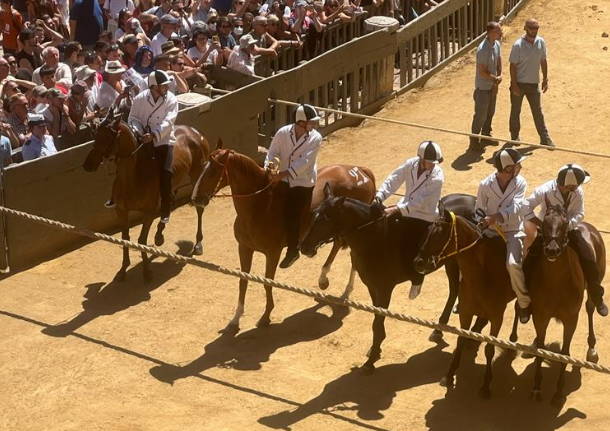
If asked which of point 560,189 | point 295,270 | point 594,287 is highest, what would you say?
point 560,189

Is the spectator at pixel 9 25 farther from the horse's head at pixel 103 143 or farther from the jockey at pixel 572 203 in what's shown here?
the jockey at pixel 572 203

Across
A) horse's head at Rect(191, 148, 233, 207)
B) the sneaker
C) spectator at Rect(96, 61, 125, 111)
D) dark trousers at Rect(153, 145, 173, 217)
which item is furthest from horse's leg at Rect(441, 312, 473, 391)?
spectator at Rect(96, 61, 125, 111)

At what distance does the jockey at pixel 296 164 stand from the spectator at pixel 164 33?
20.8ft

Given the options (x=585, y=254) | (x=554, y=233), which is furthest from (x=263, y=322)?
(x=554, y=233)

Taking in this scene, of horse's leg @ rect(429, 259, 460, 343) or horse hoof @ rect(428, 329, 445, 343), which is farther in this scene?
horse hoof @ rect(428, 329, 445, 343)

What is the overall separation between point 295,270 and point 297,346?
8.03ft

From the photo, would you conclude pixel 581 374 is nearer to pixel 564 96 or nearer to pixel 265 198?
pixel 265 198

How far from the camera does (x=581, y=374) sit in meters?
15.3

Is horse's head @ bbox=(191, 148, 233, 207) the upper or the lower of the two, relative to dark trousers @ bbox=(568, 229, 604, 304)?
upper

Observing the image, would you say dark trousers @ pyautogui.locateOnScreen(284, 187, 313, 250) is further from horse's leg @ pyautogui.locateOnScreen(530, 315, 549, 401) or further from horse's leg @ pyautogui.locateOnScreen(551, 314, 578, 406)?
horse's leg @ pyautogui.locateOnScreen(551, 314, 578, 406)

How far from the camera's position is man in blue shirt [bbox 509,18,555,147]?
73.9 feet

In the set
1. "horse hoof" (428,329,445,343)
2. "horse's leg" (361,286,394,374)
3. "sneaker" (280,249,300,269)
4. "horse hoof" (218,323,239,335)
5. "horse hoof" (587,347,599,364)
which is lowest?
"horse hoof" (428,329,445,343)

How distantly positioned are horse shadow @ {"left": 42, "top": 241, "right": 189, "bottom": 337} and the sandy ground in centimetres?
3

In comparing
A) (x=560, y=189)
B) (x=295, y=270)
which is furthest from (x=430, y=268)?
(x=295, y=270)
